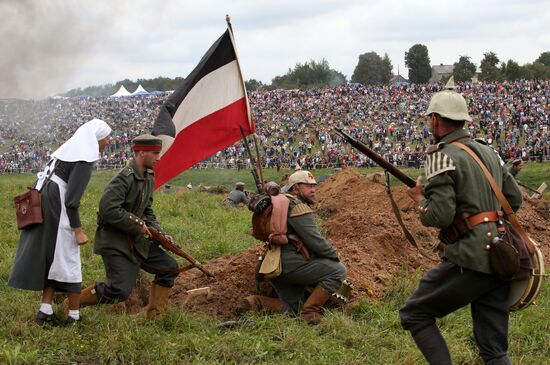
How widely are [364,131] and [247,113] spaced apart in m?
32.8

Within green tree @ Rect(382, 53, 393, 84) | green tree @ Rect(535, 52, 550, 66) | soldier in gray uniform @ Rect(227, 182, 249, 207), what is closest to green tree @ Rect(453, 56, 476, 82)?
green tree @ Rect(382, 53, 393, 84)

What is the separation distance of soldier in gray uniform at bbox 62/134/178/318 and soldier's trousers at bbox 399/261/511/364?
2.51 meters

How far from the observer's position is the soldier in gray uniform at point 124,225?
572cm

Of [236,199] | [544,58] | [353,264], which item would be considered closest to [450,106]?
[353,264]

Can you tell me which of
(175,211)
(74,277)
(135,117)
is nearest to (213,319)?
(74,277)

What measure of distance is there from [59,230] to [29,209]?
0.95ft

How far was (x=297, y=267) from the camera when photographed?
6.40 m

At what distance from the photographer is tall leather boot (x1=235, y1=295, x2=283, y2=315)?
661cm

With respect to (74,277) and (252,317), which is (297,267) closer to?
(252,317)

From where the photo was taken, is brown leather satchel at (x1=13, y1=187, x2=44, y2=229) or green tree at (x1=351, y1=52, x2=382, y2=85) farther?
green tree at (x1=351, y1=52, x2=382, y2=85)

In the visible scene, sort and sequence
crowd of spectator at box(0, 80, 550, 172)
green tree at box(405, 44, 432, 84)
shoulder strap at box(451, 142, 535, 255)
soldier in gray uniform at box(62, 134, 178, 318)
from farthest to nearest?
green tree at box(405, 44, 432, 84)
crowd of spectator at box(0, 80, 550, 172)
soldier in gray uniform at box(62, 134, 178, 318)
shoulder strap at box(451, 142, 535, 255)

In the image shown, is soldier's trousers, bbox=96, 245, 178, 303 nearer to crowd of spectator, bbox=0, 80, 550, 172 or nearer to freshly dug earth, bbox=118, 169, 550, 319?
freshly dug earth, bbox=118, 169, 550, 319

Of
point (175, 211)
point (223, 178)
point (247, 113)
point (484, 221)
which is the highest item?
point (247, 113)

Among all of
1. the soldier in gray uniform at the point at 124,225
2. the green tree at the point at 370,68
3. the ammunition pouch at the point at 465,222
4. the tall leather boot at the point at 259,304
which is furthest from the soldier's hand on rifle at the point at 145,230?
the green tree at the point at 370,68
